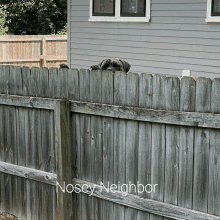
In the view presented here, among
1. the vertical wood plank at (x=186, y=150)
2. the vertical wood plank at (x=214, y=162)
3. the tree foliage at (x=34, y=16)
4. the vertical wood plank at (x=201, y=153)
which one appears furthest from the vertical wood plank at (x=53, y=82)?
the tree foliage at (x=34, y=16)

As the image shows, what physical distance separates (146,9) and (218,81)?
6066mm

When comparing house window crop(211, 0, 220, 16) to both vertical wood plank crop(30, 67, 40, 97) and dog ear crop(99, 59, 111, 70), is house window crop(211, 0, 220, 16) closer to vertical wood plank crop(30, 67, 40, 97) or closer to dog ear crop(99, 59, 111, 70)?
dog ear crop(99, 59, 111, 70)

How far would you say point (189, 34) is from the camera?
8469mm

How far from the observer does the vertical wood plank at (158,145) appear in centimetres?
358

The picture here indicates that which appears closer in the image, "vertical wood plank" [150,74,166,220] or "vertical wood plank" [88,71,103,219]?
"vertical wood plank" [150,74,166,220]

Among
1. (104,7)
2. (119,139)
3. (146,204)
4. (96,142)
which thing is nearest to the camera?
(146,204)

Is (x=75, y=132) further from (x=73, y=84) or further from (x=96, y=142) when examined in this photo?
(x=73, y=84)

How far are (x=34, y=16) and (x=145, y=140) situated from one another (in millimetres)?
22955

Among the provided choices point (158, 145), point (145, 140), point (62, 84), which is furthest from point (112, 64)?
point (158, 145)

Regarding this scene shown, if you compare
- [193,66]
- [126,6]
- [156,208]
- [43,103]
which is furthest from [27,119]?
[126,6]

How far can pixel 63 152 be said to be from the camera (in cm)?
421

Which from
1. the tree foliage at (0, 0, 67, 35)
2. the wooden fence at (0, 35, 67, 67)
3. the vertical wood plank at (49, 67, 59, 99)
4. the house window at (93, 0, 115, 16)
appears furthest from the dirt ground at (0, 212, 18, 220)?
the tree foliage at (0, 0, 67, 35)

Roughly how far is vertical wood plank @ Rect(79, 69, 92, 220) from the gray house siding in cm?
470

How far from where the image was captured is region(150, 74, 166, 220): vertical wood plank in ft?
11.7
